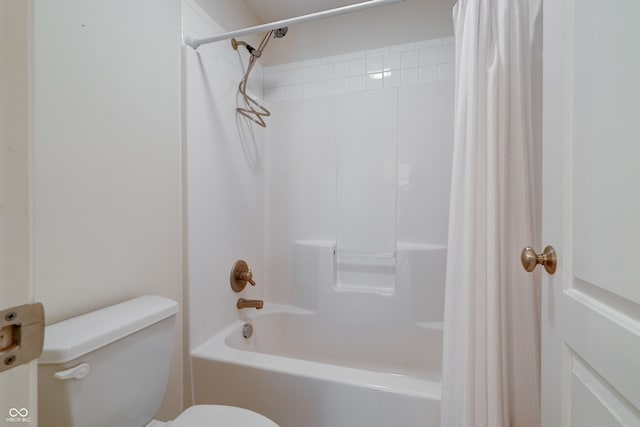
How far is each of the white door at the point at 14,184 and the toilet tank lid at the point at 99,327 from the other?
0.49 meters

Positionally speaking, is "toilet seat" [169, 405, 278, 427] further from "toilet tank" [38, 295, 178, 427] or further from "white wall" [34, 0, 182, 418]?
"white wall" [34, 0, 182, 418]

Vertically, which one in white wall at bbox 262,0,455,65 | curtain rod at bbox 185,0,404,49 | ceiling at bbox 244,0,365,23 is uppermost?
ceiling at bbox 244,0,365,23

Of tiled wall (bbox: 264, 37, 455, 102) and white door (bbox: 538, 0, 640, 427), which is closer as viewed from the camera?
white door (bbox: 538, 0, 640, 427)

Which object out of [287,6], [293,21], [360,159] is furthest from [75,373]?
[287,6]

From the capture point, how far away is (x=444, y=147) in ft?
5.50

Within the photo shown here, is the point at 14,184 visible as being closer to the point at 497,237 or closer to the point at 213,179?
the point at 497,237

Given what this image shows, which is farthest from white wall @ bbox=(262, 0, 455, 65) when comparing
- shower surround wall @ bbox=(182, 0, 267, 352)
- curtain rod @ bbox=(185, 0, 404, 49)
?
curtain rod @ bbox=(185, 0, 404, 49)

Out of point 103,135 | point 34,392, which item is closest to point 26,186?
point 34,392

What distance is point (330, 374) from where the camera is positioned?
108 cm

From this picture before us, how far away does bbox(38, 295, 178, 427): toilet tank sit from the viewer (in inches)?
26.7

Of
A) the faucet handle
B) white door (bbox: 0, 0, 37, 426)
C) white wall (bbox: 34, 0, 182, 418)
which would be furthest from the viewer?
the faucet handle

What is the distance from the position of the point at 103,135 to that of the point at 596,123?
1317 millimetres

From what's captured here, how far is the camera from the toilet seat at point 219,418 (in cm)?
88

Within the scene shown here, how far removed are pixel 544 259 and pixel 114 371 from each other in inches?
46.1
